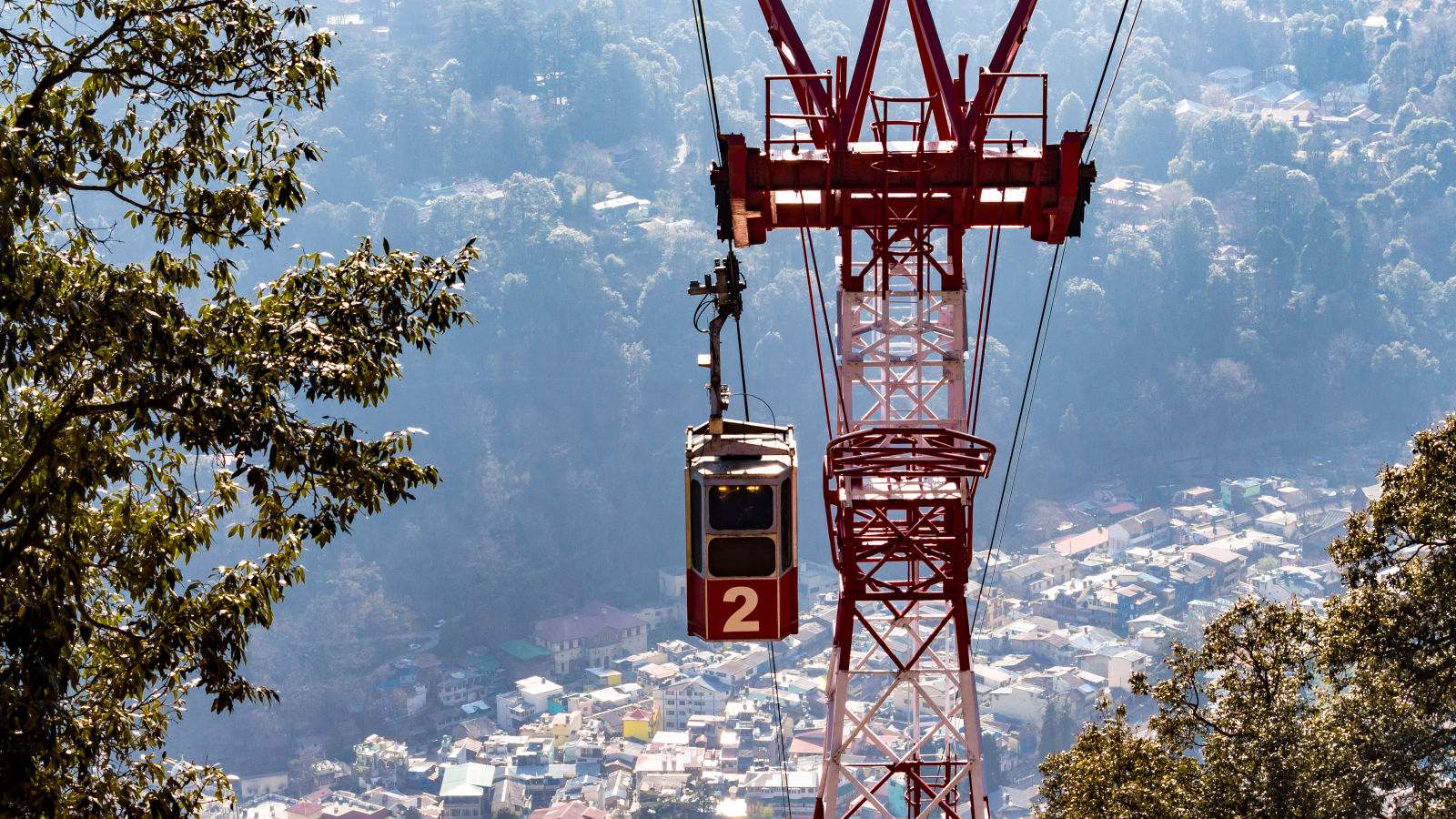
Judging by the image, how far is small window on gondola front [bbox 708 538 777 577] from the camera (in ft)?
23.9

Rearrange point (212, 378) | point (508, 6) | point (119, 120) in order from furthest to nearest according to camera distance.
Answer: point (508, 6), point (119, 120), point (212, 378)

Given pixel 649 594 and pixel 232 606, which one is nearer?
pixel 232 606

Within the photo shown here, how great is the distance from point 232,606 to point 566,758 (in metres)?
44.5

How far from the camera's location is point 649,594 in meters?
66.9

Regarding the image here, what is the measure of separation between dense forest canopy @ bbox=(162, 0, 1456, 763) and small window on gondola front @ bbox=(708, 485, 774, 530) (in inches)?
2139

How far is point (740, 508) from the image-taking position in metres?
7.27

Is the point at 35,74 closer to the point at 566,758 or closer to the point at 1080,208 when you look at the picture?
the point at 1080,208

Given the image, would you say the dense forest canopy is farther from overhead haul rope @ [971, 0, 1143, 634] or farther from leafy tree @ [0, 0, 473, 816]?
leafy tree @ [0, 0, 473, 816]

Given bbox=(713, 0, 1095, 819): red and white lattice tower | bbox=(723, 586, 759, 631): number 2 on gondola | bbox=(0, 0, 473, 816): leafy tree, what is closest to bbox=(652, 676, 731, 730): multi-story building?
bbox=(713, 0, 1095, 819): red and white lattice tower

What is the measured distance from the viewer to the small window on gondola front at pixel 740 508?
23.8 ft

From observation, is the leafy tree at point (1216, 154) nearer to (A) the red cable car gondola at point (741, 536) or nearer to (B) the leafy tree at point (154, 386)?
(A) the red cable car gondola at point (741, 536)

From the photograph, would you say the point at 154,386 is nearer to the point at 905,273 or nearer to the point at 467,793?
the point at 905,273

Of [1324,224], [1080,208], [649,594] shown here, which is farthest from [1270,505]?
[1080,208]

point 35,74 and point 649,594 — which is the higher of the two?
point 649,594
